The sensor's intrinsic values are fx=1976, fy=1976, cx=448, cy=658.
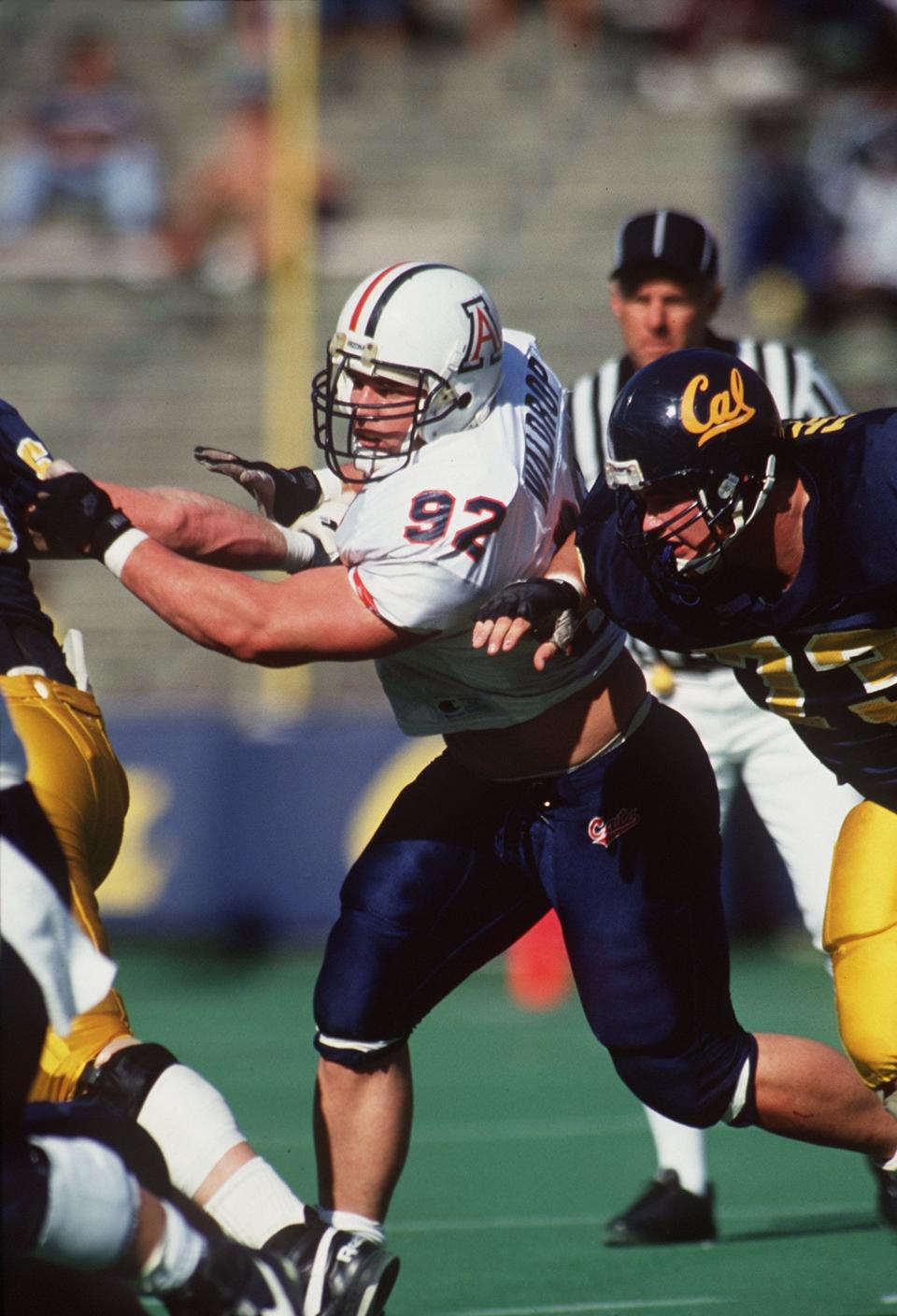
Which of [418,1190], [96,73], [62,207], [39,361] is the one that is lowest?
[418,1190]

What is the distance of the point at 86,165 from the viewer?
12.3 meters

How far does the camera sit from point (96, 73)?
40.6 ft

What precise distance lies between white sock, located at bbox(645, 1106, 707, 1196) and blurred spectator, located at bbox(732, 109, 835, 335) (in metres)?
7.42

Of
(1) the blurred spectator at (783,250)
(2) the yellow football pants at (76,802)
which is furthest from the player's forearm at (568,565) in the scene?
(1) the blurred spectator at (783,250)

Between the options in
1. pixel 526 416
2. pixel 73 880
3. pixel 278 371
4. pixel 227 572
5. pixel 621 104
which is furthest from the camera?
pixel 621 104

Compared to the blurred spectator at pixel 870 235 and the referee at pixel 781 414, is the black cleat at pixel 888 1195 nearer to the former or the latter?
the referee at pixel 781 414

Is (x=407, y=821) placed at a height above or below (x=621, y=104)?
below

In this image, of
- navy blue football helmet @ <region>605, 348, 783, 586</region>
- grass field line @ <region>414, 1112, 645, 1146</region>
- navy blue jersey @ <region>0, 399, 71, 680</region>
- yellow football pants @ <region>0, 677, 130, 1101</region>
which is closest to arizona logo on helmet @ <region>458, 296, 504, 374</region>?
navy blue football helmet @ <region>605, 348, 783, 586</region>

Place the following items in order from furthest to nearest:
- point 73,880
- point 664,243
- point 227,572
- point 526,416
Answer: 1. point 664,243
2. point 526,416
3. point 227,572
4. point 73,880

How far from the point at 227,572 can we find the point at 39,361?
9062mm

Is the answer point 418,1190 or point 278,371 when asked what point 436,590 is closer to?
point 418,1190

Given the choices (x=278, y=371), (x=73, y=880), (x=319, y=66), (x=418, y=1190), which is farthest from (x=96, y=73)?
(x=73, y=880)

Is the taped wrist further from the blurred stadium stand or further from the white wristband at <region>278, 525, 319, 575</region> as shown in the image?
the blurred stadium stand

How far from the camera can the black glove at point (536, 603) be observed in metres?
3.23
